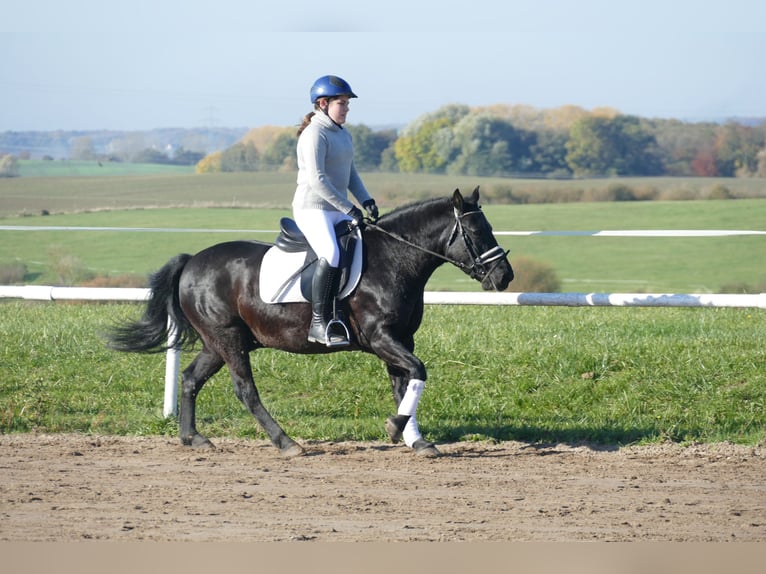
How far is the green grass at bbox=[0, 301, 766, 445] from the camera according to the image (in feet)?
27.1

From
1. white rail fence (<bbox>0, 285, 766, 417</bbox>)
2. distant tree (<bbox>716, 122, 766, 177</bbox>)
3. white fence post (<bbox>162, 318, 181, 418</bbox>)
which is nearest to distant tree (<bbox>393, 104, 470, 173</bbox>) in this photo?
distant tree (<bbox>716, 122, 766, 177</bbox>)

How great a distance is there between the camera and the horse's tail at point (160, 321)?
26.9 feet

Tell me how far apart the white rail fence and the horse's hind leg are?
0.38m

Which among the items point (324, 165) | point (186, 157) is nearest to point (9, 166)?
point (186, 157)

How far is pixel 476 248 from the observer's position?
7.39 metres

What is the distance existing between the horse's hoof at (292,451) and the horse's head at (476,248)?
176 centimetres

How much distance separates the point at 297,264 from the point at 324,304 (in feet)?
1.31

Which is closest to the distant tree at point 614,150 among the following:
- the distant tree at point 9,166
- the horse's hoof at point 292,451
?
the distant tree at point 9,166

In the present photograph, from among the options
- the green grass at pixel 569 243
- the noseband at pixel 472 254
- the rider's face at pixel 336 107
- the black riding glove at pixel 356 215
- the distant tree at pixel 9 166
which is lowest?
the green grass at pixel 569 243

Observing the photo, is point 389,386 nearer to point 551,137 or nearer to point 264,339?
point 264,339

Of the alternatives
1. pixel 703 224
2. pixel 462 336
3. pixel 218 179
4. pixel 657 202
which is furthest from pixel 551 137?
pixel 462 336

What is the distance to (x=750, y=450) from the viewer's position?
7.51 m

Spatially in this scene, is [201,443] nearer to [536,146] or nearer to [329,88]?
[329,88]

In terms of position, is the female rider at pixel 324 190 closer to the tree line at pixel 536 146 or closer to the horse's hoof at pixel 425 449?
the horse's hoof at pixel 425 449
